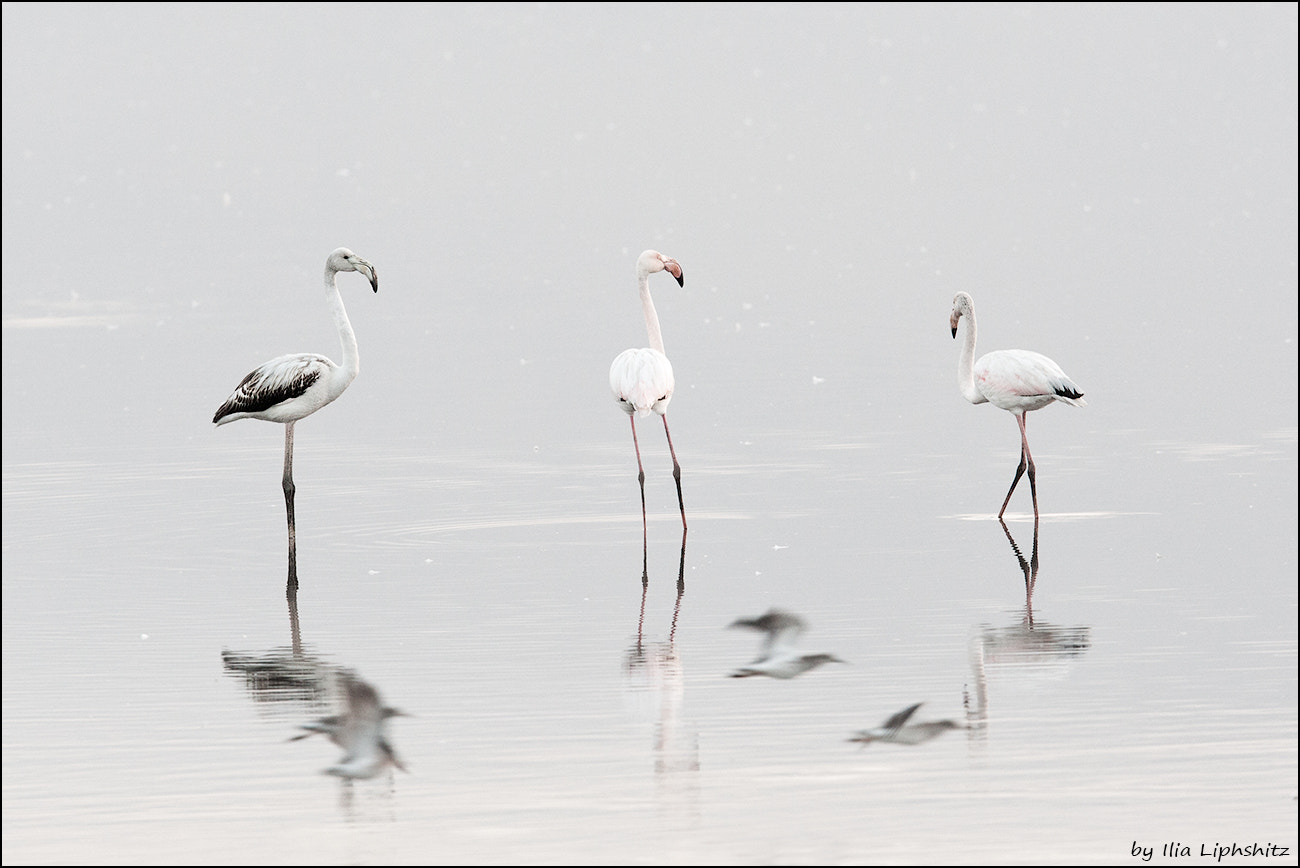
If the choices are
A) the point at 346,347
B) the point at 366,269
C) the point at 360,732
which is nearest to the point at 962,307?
the point at 366,269

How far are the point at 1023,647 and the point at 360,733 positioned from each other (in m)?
2.92

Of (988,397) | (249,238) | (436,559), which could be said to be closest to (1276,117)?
(249,238)

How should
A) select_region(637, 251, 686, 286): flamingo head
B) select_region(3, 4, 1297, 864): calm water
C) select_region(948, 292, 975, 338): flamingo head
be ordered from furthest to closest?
select_region(948, 292, 975, 338): flamingo head
select_region(637, 251, 686, 286): flamingo head
select_region(3, 4, 1297, 864): calm water

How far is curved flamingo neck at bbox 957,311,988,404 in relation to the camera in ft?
43.8

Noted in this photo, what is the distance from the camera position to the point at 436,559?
11.0 m

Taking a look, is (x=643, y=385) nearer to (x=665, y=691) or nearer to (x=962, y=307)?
(x=962, y=307)

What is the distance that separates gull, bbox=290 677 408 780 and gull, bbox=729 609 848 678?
146cm

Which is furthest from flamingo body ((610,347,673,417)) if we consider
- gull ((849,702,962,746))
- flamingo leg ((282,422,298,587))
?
gull ((849,702,962,746))

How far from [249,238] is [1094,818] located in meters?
26.3

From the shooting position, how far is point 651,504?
507 inches

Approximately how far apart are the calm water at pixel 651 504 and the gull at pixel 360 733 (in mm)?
97

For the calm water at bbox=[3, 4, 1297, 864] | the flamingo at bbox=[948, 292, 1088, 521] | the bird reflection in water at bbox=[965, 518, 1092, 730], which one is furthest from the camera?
the flamingo at bbox=[948, 292, 1088, 521]

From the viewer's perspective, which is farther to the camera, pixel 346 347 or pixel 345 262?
pixel 345 262

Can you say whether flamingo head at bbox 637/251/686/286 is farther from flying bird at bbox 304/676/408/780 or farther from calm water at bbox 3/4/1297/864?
flying bird at bbox 304/676/408/780
